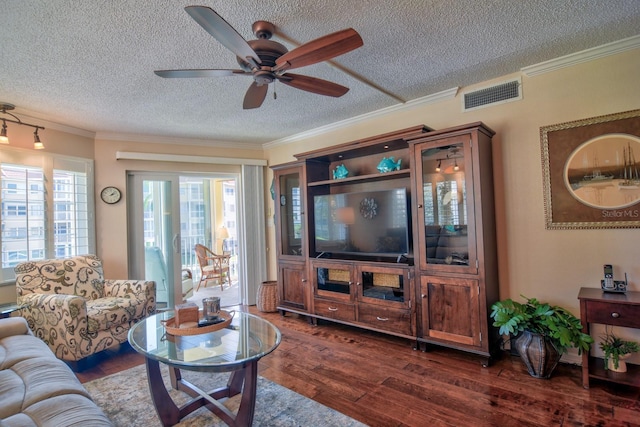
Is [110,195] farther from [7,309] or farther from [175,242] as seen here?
[7,309]

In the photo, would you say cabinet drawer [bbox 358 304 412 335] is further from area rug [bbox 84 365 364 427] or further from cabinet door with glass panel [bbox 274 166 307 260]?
area rug [bbox 84 365 364 427]

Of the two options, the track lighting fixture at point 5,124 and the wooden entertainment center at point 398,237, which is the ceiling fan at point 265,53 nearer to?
the wooden entertainment center at point 398,237

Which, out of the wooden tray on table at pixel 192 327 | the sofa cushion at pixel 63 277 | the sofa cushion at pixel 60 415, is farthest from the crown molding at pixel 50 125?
the sofa cushion at pixel 60 415

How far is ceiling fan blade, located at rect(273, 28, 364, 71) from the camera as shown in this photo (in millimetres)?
1578

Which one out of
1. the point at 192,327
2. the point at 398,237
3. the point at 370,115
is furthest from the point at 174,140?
the point at 398,237

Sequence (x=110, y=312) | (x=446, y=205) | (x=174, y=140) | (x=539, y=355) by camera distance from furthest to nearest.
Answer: (x=174, y=140), (x=110, y=312), (x=446, y=205), (x=539, y=355)

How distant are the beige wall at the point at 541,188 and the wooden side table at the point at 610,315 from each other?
0.31 meters

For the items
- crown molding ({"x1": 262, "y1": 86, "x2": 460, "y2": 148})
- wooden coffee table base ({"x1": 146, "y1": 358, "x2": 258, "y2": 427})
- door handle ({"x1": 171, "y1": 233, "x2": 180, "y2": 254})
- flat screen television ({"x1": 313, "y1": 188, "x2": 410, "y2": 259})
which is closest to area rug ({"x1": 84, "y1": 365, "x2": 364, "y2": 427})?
wooden coffee table base ({"x1": 146, "y1": 358, "x2": 258, "y2": 427})

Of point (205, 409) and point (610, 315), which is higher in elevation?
point (610, 315)

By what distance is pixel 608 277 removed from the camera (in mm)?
2344

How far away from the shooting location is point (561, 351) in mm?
2400

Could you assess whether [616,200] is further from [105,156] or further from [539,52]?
[105,156]

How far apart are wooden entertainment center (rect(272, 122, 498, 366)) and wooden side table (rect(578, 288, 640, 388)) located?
2.02 feet

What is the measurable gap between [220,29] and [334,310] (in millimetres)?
2929
